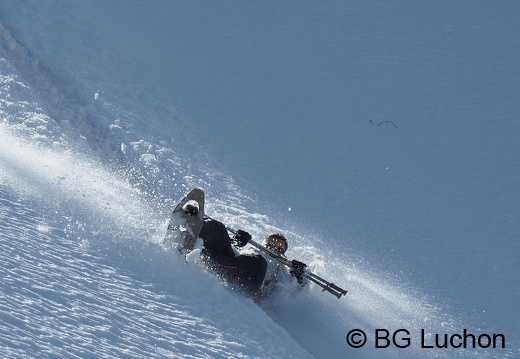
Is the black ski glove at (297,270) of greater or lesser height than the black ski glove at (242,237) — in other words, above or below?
below

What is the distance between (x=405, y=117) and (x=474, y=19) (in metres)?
5.31

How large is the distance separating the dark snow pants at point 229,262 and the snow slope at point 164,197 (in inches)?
8.6

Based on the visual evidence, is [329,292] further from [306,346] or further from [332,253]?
[332,253]

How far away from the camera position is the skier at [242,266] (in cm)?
718

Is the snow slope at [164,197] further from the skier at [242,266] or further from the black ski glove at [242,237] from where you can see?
the black ski glove at [242,237]

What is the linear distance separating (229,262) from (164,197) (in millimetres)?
3202

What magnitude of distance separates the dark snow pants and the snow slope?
0.72ft

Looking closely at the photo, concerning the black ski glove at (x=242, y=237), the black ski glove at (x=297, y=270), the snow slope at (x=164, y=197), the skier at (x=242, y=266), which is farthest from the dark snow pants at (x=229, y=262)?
the black ski glove at (x=297, y=270)

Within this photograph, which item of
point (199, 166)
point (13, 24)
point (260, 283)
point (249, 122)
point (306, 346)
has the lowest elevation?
point (306, 346)

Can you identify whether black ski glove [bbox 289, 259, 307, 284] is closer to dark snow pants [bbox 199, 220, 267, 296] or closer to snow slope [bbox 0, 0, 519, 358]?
snow slope [bbox 0, 0, 519, 358]

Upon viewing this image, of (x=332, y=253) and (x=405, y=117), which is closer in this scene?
(x=332, y=253)

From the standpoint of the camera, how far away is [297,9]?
17969mm

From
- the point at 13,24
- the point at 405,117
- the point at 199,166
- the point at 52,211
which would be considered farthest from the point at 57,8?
the point at 52,211

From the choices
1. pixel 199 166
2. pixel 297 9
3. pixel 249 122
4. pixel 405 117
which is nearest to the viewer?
pixel 199 166
